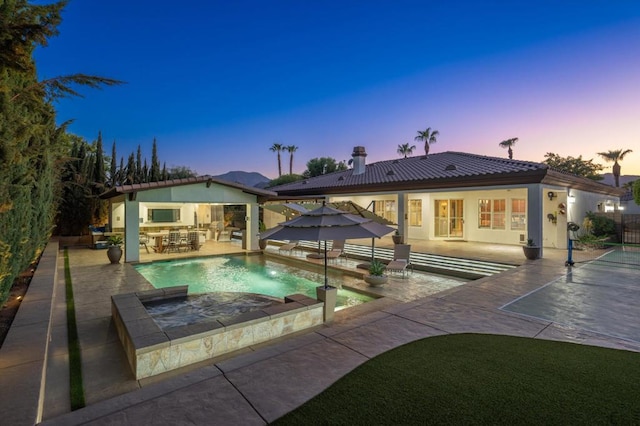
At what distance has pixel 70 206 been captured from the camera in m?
20.9

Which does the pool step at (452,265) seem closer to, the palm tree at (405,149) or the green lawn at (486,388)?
the green lawn at (486,388)

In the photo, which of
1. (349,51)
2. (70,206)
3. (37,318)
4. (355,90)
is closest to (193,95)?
(70,206)

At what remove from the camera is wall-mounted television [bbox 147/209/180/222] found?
69.1ft

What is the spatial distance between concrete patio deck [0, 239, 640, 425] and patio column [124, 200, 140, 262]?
568 cm

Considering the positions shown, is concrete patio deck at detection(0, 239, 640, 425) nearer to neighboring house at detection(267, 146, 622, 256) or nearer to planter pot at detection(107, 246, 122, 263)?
planter pot at detection(107, 246, 122, 263)

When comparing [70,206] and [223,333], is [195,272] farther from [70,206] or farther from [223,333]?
[70,206]

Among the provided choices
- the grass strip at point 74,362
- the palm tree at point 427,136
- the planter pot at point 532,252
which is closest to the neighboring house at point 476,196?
the planter pot at point 532,252

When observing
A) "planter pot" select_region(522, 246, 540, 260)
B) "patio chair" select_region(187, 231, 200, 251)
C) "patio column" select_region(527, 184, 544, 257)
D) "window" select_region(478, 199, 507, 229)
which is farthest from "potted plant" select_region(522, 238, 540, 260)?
"patio chair" select_region(187, 231, 200, 251)

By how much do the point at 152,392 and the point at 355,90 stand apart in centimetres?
2227

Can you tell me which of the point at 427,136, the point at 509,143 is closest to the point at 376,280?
the point at 427,136

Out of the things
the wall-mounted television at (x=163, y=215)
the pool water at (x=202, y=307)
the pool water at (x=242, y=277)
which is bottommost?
the pool water at (x=242, y=277)

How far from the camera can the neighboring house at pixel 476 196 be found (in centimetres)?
1276

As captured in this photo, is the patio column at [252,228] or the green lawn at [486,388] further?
the patio column at [252,228]

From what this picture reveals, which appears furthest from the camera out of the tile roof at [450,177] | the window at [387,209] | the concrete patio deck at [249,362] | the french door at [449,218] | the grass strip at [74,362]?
the window at [387,209]
